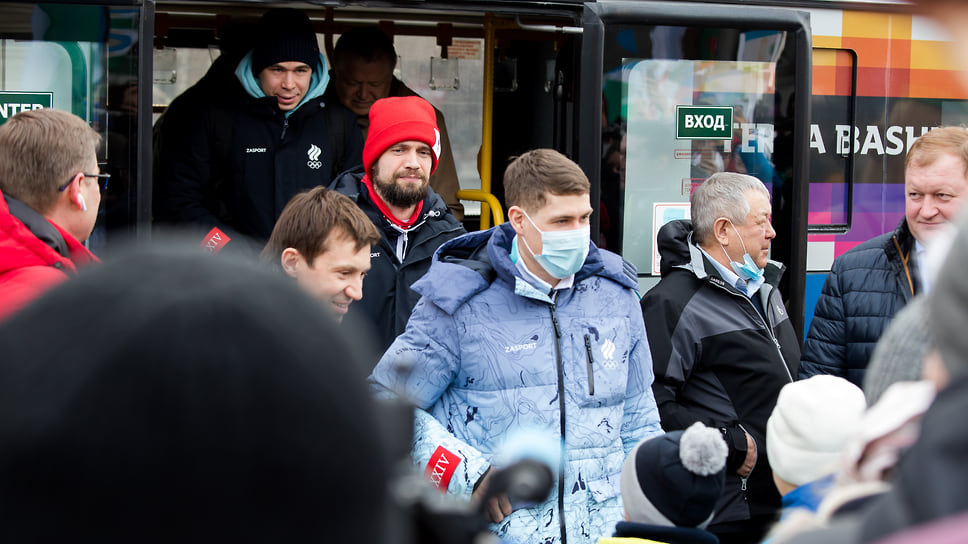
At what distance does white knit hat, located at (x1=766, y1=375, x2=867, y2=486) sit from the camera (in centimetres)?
161

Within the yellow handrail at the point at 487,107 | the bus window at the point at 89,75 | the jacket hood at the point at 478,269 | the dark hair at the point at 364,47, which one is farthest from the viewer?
the yellow handrail at the point at 487,107

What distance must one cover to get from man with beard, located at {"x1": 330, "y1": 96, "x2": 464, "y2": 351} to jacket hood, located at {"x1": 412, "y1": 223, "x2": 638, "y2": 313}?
2.06 feet

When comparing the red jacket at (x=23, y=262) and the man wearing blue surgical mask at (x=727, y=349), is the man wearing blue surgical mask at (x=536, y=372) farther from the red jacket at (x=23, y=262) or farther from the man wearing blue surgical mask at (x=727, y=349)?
the red jacket at (x=23, y=262)

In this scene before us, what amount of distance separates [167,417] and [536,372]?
210cm

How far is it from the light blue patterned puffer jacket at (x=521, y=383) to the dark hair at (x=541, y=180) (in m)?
0.22

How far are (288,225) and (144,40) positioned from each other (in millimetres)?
1468

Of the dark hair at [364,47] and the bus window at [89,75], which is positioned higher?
the dark hair at [364,47]

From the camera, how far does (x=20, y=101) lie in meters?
3.49

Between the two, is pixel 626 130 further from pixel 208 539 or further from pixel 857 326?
A: pixel 208 539

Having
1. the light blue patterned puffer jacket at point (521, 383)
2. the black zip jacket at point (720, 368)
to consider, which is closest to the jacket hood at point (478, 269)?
the light blue patterned puffer jacket at point (521, 383)

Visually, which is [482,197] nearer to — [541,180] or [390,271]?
[390,271]

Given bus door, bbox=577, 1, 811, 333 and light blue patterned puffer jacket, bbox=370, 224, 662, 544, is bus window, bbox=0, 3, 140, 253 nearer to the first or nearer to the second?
light blue patterned puffer jacket, bbox=370, 224, 662, 544

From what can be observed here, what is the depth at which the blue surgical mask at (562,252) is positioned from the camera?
2.70m

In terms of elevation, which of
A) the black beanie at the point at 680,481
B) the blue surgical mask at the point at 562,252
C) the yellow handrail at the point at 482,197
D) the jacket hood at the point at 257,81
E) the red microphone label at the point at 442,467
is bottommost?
the red microphone label at the point at 442,467
